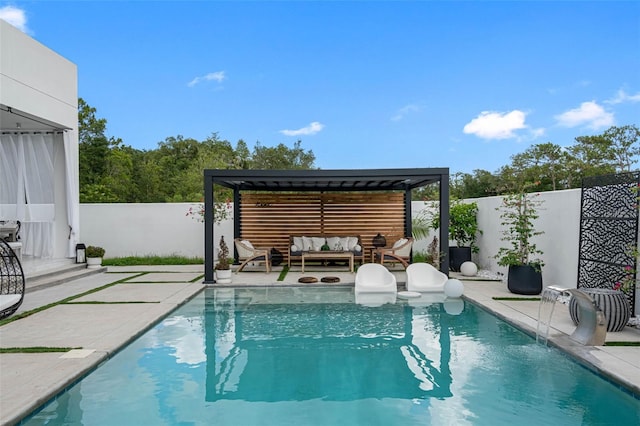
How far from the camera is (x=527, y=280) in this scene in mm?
8328

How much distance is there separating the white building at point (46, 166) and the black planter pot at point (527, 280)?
34.7ft

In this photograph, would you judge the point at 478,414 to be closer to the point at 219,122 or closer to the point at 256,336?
the point at 256,336

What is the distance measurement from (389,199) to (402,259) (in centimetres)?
262

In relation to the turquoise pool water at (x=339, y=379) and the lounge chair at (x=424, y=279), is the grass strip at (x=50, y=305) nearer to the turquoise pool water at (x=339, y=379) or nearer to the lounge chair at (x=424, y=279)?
the turquoise pool water at (x=339, y=379)

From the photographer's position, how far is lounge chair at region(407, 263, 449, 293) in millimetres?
9054

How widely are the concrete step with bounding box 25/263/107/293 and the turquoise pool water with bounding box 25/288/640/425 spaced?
4.28m

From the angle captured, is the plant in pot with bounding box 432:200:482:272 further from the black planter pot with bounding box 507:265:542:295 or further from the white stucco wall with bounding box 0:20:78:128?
the white stucco wall with bounding box 0:20:78:128

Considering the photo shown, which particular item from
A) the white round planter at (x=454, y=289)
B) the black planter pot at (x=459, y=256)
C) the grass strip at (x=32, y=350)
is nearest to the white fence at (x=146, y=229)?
the black planter pot at (x=459, y=256)

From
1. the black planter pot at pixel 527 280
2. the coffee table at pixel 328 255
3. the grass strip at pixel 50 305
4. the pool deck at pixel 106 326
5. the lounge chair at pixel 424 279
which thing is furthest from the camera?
→ the coffee table at pixel 328 255

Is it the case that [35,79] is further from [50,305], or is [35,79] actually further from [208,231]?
[50,305]

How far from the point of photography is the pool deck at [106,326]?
13.6 ft

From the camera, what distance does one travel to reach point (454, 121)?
71.6ft

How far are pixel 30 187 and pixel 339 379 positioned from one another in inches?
410

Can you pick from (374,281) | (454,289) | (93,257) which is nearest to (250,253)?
(374,281)
